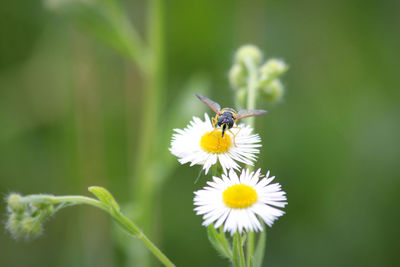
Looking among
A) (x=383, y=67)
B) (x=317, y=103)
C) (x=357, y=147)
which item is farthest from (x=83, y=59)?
(x=383, y=67)

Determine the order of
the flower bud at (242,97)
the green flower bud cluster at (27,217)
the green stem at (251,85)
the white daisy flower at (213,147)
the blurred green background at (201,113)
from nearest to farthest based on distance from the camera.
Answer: the green flower bud cluster at (27,217)
the white daisy flower at (213,147)
the green stem at (251,85)
the flower bud at (242,97)
the blurred green background at (201,113)

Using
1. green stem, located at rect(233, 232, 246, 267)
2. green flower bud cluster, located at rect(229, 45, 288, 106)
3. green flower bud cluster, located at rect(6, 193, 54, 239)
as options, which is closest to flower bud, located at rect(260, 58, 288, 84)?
green flower bud cluster, located at rect(229, 45, 288, 106)

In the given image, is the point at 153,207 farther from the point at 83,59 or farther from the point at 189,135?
the point at 189,135

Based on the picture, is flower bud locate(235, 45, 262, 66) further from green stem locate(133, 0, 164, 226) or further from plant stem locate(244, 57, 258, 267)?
green stem locate(133, 0, 164, 226)

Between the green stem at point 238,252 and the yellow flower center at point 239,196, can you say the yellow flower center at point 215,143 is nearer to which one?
the yellow flower center at point 239,196

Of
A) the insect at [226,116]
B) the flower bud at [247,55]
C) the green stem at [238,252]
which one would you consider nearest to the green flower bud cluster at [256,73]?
the flower bud at [247,55]

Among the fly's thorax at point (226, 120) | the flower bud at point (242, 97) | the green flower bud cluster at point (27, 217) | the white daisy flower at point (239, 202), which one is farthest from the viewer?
the flower bud at point (242, 97)

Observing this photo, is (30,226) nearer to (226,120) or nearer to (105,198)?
(105,198)
